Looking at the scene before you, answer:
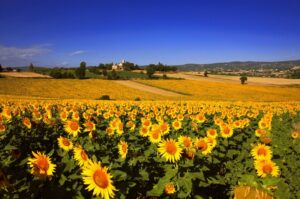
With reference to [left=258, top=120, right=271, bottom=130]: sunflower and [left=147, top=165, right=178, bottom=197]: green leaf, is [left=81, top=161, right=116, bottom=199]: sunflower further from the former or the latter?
[left=258, top=120, right=271, bottom=130]: sunflower

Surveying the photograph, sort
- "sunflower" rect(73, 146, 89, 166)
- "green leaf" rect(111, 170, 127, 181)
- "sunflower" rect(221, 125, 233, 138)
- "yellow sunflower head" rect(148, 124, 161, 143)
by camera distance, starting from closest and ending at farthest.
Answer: "green leaf" rect(111, 170, 127, 181) < "sunflower" rect(73, 146, 89, 166) < "yellow sunflower head" rect(148, 124, 161, 143) < "sunflower" rect(221, 125, 233, 138)

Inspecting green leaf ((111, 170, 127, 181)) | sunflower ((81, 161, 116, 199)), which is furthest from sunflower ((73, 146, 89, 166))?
sunflower ((81, 161, 116, 199))

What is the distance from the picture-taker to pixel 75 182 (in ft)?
12.4

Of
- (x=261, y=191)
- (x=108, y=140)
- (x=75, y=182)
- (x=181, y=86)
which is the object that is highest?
(x=261, y=191)

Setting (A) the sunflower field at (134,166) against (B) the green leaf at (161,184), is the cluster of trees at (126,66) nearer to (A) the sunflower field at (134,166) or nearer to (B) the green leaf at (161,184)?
(A) the sunflower field at (134,166)

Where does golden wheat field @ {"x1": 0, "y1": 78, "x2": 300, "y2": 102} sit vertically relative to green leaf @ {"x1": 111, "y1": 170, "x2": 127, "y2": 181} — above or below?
below

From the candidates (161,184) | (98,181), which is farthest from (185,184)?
(98,181)

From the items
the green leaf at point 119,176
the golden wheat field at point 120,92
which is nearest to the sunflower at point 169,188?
the green leaf at point 119,176

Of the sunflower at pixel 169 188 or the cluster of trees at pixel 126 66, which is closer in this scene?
the sunflower at pixel 169 188

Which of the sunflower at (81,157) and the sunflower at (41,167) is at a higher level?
the sunflower at (41,167)

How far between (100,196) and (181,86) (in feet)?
252

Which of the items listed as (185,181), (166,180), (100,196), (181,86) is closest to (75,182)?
(100,196)

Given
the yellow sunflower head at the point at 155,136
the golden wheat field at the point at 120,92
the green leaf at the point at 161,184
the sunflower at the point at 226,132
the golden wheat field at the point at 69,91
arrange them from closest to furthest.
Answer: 1. the green leaf at the point at 161,184
2. the yellow sunflower head at the point at 155,136
3. the sunflower at the point at 226,132
4. the golden wheat field at the point at 69,91
5. the golden wheat field at the point at 120,92

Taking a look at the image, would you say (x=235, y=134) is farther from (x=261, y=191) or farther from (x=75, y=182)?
(x=261, y=191)
